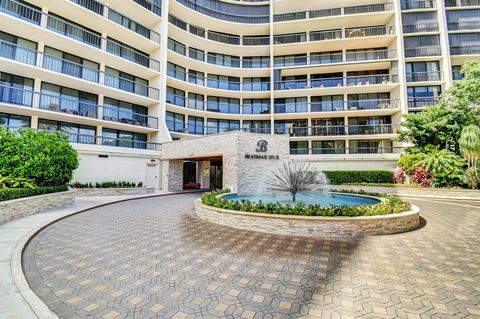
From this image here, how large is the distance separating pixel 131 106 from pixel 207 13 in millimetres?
14657

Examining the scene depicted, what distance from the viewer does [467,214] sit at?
10.3 m

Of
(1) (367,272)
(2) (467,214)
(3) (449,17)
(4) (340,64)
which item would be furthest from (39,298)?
(3) (449,17)

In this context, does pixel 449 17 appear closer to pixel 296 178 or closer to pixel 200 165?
pixel 296 178

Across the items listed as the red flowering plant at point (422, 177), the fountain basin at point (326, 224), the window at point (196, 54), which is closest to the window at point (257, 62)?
the window at point (196, 54)

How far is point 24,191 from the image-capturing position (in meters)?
9.85

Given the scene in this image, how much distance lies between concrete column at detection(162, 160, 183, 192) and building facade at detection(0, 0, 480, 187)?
1039 mm

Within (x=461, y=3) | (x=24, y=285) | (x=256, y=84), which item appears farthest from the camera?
(x=256, y=84)

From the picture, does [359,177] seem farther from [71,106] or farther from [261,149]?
[71,106]

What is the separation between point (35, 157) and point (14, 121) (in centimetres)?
903

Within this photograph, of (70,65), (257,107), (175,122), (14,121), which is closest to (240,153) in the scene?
(175,122)

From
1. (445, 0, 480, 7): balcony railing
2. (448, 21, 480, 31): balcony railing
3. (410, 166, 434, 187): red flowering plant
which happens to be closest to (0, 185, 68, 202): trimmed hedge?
(410, 166, 434, 187): red flowering plant

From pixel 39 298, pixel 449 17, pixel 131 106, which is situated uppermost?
pixel 449 17

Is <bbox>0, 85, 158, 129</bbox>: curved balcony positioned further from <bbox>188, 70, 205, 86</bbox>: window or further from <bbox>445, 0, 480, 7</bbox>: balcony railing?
<bbox>445, 0, 480, 7</bbox>: balcony railing

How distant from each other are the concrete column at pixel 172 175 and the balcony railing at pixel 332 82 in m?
15.3
